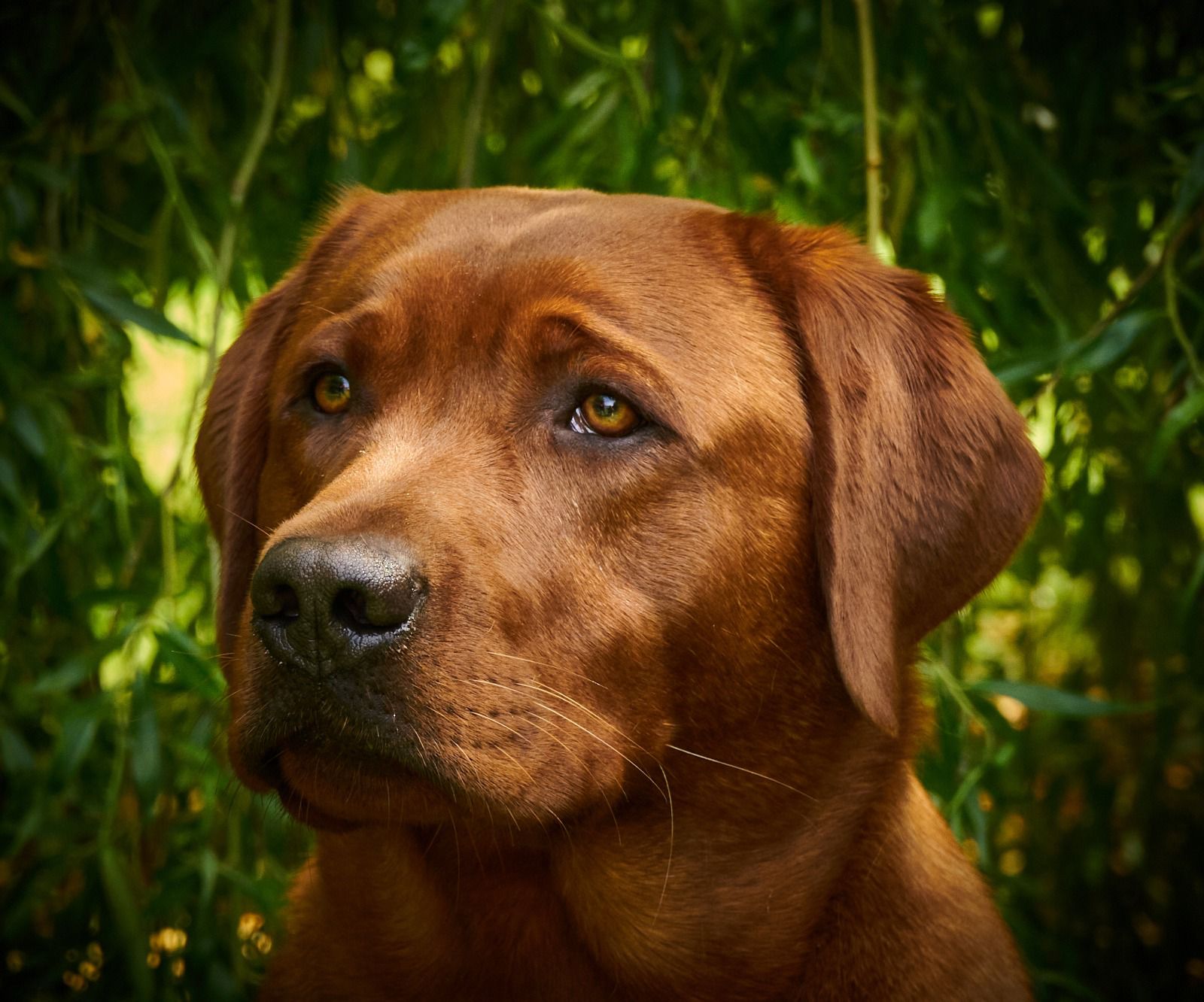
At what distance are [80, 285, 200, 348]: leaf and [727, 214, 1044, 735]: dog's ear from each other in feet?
4.44

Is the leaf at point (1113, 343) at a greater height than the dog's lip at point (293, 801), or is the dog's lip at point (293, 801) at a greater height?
the leaf at point (1113, 343)

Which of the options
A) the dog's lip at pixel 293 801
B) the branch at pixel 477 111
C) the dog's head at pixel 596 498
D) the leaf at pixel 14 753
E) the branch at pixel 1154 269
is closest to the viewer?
the dog's head at pixel 596 498

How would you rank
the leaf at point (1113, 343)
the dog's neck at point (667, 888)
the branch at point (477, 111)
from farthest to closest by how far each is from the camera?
A: the branch at point (477, 111) → the leaf at point (1113, 343) → the dog's neck at point (667, 888)

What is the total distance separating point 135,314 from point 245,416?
0.51 m

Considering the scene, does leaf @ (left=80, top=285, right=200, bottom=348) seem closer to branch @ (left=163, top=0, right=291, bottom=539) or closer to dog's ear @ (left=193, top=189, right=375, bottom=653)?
branch @ (left=163, top=0, right=291, bottom=539)

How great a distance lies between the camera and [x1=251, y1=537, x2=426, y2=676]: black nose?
192 centimetres

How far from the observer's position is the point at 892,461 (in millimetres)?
2430

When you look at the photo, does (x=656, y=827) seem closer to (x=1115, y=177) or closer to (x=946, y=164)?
(x=946, y=164)

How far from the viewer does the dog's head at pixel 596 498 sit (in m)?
2.05

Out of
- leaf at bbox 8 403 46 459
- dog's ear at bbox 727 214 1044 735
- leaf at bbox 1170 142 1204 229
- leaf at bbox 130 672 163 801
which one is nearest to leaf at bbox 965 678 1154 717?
dog's ear at bbox 727 214 1044 735

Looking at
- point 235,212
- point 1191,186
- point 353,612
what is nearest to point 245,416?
point 235,212

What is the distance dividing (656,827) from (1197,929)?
248 centimetres

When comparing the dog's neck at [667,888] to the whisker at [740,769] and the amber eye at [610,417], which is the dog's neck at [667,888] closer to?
the whisker at [740,769]

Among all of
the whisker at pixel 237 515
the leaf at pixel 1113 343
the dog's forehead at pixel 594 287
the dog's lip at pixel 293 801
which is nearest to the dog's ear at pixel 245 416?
the whisker at pixel 237 515
